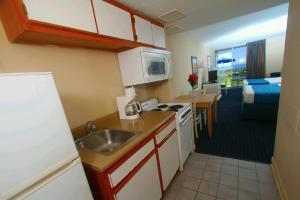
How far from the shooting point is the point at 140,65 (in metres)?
1.83

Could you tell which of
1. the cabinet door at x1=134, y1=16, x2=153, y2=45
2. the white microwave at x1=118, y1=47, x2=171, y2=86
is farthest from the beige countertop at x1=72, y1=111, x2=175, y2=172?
the cabinet door at x1=134, y1=16, x2=153, y2=45

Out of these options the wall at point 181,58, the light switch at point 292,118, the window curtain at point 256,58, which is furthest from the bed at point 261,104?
the window curtain at point 256,58

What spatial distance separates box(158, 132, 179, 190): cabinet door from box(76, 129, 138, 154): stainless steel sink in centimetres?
41

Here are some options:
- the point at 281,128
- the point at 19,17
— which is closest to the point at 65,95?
the point at 19,17

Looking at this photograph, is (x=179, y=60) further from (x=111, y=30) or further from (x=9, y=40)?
(x=9, y=40)

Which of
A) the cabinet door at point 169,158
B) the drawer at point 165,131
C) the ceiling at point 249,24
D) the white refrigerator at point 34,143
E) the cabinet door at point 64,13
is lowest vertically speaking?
the cabinet door at point 169,158

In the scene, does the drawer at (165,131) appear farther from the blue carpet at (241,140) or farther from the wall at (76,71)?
the blue carpet at (241,140)

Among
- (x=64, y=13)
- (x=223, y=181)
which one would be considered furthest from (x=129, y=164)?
(x=223, y=181)

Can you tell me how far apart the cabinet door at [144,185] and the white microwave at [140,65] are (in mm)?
986

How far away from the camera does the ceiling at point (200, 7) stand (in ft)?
Answer: 5.63

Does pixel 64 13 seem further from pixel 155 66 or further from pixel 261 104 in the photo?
pixel 261 104

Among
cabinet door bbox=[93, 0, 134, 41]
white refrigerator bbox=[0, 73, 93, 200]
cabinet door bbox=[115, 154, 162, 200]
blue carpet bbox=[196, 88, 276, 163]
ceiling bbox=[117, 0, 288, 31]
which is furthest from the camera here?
blue carpet bbox=[196, 88, 276, 163]

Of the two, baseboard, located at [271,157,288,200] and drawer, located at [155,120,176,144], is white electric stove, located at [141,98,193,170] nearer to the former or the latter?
drawer, located at [155,120,176,144]

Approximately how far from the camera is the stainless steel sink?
56.8 inches
